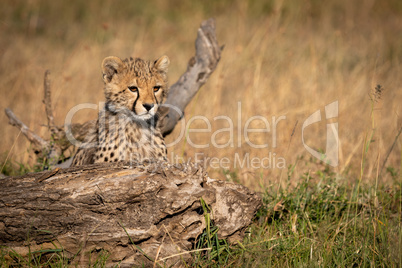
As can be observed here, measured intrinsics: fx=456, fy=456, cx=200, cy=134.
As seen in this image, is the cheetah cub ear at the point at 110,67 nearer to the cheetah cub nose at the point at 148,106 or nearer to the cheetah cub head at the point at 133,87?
the cheetah cub head at the point at 133,87

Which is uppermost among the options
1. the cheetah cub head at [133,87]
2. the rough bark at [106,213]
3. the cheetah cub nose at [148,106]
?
the cheetah cub head at [133,87]

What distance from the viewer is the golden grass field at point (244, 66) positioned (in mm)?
4664

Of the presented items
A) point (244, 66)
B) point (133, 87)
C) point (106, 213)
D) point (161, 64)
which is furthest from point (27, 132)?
point (244, 66)

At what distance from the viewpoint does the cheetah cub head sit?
3328 millimetres

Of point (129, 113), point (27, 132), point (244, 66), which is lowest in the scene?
point (27, 132)

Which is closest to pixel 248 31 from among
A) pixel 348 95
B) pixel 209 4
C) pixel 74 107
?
pixel 209 4

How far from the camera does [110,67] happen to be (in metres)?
3.45

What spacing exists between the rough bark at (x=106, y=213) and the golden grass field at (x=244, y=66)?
1.02 m

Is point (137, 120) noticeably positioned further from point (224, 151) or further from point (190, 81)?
point (224, 151)

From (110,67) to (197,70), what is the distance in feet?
3.50

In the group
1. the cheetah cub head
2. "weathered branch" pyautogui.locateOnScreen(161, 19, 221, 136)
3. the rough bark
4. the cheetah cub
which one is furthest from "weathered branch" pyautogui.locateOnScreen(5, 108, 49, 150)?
the rough bark

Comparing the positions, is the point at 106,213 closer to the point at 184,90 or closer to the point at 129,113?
the point at 129,113

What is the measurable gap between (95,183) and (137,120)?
117cm

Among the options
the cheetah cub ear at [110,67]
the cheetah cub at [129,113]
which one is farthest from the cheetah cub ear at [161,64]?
the cheetah cub ear at [110,67]
